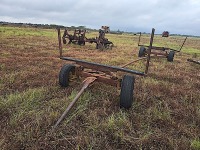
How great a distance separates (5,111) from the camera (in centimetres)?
413

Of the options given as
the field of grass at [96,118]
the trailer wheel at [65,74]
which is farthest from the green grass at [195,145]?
the trailer wheel at [65,74]

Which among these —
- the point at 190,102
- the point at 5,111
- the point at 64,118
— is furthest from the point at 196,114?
the point at 5,111

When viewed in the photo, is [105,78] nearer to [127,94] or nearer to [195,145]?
[127,94]

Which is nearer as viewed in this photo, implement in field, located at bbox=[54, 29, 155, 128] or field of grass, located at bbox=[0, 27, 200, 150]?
field of grass, located at bbox=[0, 27, 200, 150]

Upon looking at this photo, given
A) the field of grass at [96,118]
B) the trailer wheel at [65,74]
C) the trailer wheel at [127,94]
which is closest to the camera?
the field of grass at [96,118]

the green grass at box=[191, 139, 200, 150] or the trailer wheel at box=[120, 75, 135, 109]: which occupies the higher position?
the trailer wheel at box=[120, 75, 135, 109]

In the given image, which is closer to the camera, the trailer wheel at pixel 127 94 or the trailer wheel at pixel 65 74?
the trailer wheel at pixel 127 94

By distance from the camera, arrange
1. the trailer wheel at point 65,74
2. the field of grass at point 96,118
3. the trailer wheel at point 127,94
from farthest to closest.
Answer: the trailer wheel at point 65,74 < the trailer wheel at point 127,94 < the field of grass at point 96,118

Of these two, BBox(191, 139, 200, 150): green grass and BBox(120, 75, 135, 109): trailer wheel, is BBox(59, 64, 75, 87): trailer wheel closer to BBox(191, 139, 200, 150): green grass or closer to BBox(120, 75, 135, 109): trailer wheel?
BBox(120, 75, 135, 109): trailer wheel

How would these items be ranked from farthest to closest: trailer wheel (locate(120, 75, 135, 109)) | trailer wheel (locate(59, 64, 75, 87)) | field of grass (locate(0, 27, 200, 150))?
trailer wheel (locate(59, 64, 75, 87)), trailer wheel (locate(120, 75, 135, 109)), field of grass (locate(0, 27, 200, 150))

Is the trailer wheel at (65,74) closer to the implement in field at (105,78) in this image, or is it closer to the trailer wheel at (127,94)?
the implement in field at (105,78)

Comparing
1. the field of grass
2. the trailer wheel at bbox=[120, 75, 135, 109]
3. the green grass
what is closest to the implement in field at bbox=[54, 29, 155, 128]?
the trailer wheel at bbox=[120, 75, 135, 109]

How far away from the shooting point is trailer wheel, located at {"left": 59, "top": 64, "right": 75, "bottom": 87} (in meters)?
5.71

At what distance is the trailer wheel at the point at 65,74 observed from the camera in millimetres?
5711
